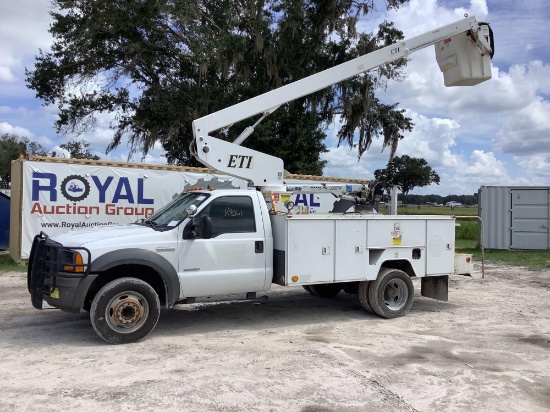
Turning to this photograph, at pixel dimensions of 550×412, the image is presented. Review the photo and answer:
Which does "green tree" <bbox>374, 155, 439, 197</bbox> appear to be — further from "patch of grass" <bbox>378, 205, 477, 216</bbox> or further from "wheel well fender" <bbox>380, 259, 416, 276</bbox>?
"wheel well fender" <bbox>380, 259, 416, 276</bbox>

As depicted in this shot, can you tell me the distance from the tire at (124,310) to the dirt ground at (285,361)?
20cm

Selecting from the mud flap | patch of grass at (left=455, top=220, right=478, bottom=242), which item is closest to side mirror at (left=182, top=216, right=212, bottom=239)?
the mud flap

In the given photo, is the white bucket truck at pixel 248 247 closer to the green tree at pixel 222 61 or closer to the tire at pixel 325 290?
the tire at pixel 325 290

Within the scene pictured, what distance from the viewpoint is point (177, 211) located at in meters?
7.54

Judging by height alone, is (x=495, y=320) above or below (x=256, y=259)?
below

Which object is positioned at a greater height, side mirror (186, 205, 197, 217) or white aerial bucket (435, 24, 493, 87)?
white aerial bucket (435, 24, 493, 87)

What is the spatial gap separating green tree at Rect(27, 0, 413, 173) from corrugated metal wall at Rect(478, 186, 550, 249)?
5.81m

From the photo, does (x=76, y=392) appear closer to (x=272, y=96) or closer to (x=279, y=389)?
(x=279, y=389)

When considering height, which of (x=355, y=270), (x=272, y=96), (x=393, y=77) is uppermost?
(x=393, y=77)

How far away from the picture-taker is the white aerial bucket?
972 centimetres

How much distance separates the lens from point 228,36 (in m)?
21.4

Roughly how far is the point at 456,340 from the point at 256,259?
2962 millimetres

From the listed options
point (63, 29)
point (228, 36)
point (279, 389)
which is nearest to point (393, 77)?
point (228, 36)

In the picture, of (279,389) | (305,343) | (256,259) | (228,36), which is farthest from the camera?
(228,36)
